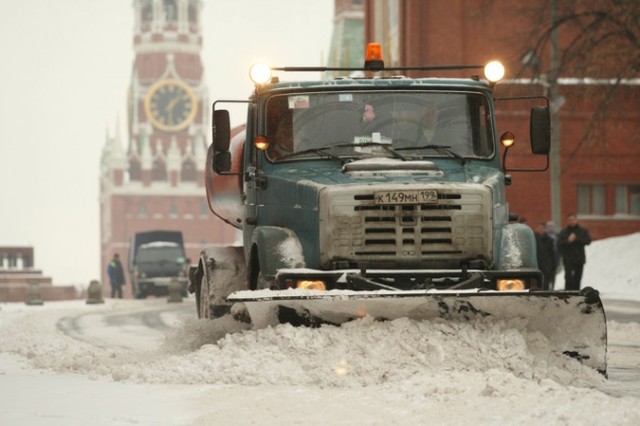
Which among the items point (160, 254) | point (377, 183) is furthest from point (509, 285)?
point (160, 254)

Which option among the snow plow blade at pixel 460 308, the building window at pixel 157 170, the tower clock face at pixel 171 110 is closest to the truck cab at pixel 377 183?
the snow plow blade at pixel 460 308

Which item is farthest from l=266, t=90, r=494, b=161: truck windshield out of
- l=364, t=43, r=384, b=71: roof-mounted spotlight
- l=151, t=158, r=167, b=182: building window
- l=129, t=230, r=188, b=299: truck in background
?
l=151, t=158, r=167, b=182: building window

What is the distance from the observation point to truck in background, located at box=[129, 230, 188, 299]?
68.6m

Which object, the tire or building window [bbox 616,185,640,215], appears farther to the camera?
building window [bbox 616,185,640,215]

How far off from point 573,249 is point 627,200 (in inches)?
1021

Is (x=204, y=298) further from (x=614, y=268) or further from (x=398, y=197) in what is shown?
(x=614, y=268)

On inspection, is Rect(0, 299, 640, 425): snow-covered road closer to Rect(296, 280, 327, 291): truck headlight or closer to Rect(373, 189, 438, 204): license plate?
Rect(296, 280, 327, 291): truck headlight

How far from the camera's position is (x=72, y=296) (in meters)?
90.7

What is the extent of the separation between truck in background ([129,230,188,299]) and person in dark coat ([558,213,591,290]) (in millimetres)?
41144

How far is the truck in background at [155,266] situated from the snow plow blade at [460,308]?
56681mm

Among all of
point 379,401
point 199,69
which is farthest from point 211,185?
point 199,69

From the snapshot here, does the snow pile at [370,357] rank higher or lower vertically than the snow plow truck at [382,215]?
lower

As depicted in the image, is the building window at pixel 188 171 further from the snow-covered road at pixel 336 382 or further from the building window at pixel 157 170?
the snow-covered road at pixel 336 382

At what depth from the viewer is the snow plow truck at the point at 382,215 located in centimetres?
1112
